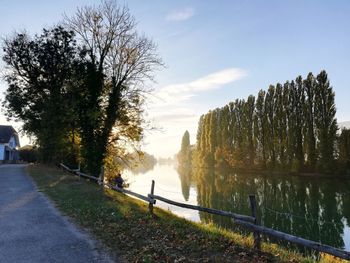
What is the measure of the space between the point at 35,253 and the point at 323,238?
39.4ft

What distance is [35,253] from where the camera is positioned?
7109 millimetres

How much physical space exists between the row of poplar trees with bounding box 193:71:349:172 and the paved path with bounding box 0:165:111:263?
43.0 meters

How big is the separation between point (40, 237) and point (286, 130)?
4970 centimetres

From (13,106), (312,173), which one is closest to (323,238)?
(13,106)

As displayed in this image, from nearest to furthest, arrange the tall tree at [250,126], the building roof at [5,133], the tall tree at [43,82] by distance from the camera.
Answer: the tall tree at [43,82] → the building roof at [5,133] → the tall tree at [250,126]

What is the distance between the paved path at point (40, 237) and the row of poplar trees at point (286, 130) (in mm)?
43046

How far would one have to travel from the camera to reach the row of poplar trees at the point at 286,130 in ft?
151

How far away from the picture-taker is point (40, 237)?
8453 millimetres

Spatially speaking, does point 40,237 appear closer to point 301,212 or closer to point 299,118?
point 301,212

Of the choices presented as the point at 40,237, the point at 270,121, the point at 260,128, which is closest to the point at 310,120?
the point at 270,121

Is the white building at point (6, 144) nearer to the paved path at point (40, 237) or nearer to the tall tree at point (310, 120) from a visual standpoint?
the paved path at point (40, 237)

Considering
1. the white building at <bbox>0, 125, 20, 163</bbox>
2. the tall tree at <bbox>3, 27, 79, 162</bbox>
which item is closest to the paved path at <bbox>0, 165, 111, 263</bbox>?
the tall tree at <bbox>3, 27, 79, 162</bbox>

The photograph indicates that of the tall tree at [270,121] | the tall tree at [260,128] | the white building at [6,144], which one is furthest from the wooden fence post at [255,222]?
the white building at [6,144]

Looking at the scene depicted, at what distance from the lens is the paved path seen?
690 cm
